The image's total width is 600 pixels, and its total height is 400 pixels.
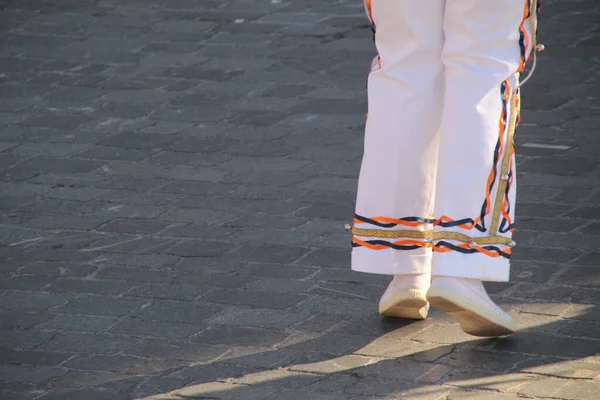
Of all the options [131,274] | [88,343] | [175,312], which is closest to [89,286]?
[131,274]

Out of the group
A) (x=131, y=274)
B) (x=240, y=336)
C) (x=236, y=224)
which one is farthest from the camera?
(x=236, y=224)

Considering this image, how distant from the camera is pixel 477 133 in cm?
328

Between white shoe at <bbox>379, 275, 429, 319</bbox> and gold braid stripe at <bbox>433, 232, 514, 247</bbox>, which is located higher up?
gold braid stripe at <bbox>433, 232, 514, 247</bbox>

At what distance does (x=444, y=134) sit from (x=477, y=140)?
91mm

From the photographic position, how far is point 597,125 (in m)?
5.77

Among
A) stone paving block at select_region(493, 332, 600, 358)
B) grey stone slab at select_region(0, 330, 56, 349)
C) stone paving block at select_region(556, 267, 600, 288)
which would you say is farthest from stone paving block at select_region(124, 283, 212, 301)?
stone paving block at select_region(556, 267, 600, 288)

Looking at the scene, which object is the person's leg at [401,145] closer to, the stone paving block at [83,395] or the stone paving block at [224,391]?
the stone paving block at [224,391]

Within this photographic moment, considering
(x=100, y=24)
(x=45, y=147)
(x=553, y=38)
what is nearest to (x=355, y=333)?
(x=45, y=147)

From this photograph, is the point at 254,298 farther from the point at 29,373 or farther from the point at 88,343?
the point at 29,373

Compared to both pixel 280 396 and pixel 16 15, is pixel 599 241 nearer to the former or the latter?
pixel 280 396

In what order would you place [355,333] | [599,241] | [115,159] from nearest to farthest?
1. [355,333]
2. [599,241]
3. [115,159]

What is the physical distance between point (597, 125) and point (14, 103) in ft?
9.89

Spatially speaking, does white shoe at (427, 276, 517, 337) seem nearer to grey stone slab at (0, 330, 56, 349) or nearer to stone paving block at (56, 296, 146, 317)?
stone paving block at (56, 296, 146, 317)

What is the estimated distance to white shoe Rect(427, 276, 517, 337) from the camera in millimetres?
3244
